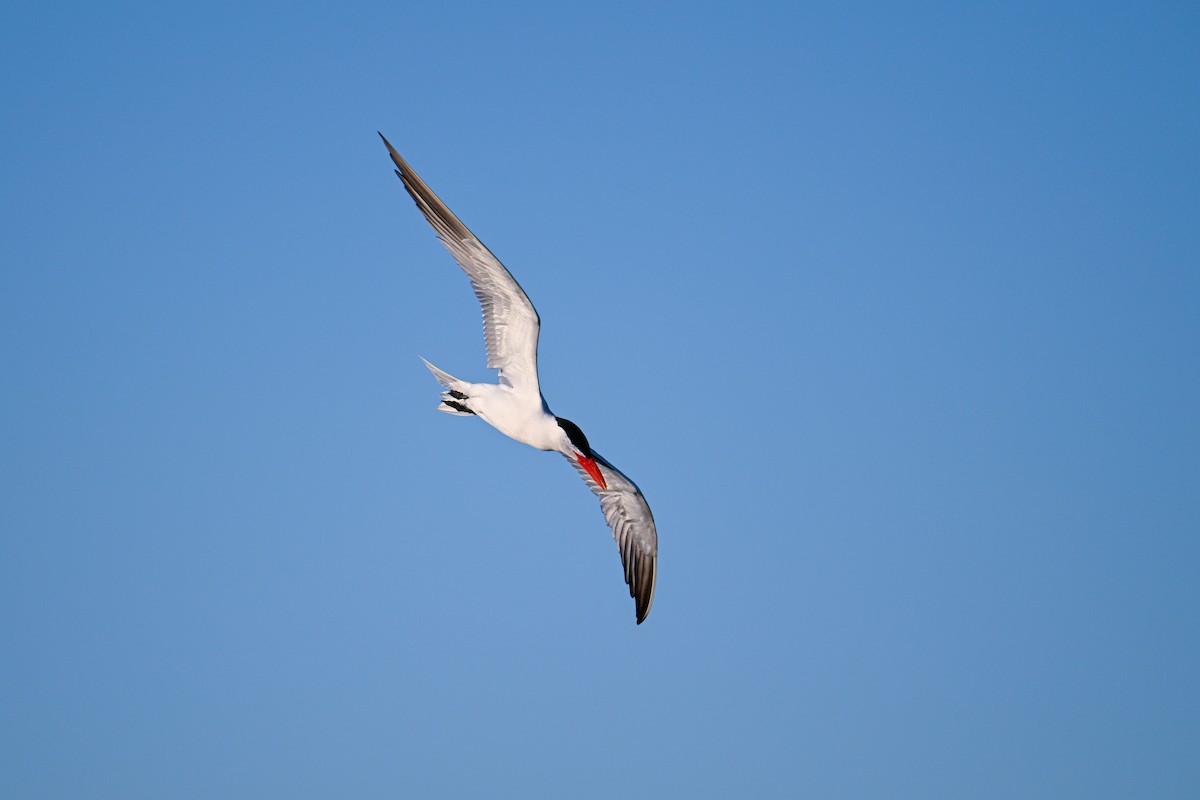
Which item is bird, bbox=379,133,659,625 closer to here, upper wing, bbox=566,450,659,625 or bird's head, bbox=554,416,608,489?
bird's head, bbox=554,416,608,489

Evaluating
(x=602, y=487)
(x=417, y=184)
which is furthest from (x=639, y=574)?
(x=417, y=184)

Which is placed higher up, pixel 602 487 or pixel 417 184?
pixel 417 184

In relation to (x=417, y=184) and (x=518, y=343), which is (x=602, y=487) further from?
(x=417, y=184)

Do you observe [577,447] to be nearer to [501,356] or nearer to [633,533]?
[501,356]

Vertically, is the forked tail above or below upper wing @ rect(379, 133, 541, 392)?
below

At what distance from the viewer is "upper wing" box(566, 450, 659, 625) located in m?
17.0

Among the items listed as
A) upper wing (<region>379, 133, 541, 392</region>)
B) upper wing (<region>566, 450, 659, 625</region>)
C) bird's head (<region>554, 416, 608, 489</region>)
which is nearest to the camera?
upper wing (<region>379, 133, 541, 392</region>)

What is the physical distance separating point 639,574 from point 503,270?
512cm

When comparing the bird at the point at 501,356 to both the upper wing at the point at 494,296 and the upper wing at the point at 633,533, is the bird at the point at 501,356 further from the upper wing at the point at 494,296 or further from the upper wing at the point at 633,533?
the upper wing at the point at 633,533

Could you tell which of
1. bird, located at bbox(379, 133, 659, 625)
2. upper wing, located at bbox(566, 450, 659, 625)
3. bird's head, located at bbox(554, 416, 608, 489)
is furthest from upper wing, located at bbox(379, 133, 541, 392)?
upper wing, located at bbox(566, 450, 659, 625)

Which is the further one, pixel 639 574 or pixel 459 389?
pixel 639 574

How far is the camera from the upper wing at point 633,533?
55.9 feet

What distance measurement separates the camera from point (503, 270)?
48.1 ft

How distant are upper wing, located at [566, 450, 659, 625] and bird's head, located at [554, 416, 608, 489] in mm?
848
